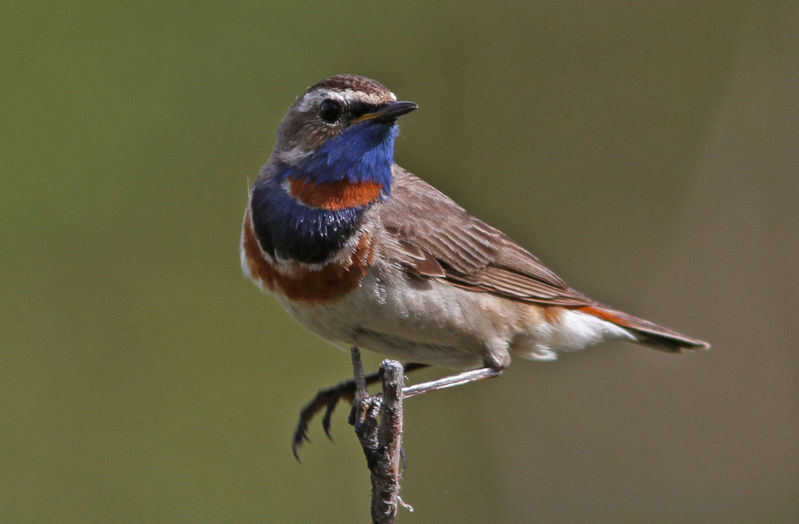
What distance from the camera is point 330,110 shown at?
4.50m

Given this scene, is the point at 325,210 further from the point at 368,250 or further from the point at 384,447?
the point at 384,447

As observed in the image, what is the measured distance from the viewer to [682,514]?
729 centimetres

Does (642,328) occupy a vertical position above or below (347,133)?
below

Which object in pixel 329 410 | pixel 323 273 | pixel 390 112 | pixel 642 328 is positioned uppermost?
pixel 390 112

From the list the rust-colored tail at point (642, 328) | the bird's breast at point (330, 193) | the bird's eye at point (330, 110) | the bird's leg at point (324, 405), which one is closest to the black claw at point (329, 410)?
the bird's leg at point (324, 405)

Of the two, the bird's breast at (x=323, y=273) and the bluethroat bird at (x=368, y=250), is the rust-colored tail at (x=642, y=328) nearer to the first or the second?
the bluethroat bird at (x=368, y=250)

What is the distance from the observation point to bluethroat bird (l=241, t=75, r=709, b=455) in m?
4.42

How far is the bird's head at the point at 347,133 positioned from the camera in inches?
174

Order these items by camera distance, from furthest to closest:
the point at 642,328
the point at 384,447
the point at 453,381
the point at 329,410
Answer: the point at 642,328, the point at 329,410, the point at 453,381, the point at 384,447

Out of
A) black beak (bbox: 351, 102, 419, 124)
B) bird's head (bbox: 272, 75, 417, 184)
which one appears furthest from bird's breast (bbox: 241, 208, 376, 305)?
black beak (bbox: 351, 102, 419, 124)

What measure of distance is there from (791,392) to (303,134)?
444 centimetres

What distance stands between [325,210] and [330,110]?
1.42 ft

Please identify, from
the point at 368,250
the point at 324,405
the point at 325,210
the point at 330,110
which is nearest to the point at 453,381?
the point at 368,250

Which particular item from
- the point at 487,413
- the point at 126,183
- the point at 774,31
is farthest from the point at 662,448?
the point at 126,183
